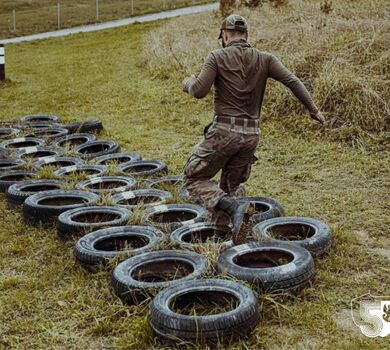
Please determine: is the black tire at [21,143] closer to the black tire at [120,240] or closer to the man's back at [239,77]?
the black tire at [120,240]

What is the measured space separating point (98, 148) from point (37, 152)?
98 centimetres

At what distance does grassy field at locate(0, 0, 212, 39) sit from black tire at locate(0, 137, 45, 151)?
2209 cm

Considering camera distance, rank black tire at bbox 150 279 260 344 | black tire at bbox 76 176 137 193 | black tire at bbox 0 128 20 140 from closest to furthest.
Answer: black tire at bbox 150 279 260 344, black tire at bbox 76 176 137 193, black tire at bbox 0 128 20 140

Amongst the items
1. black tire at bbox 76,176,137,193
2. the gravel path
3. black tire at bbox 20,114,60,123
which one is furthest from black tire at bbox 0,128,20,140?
the gravel path

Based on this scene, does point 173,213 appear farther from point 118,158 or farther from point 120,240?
point 118,158

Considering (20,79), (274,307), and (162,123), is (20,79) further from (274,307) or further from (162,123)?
(274,307)

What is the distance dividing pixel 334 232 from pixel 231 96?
1.63m

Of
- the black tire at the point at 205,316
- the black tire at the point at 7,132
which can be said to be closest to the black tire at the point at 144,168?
the black tire at the point at 7,132

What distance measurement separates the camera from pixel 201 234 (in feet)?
19.4

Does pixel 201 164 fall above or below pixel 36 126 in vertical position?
above

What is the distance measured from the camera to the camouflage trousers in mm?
5527

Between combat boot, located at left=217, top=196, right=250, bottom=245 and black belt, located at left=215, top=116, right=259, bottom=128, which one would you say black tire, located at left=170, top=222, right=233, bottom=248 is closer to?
combat boot, located at left=217, top=196, right=250, bottom=245

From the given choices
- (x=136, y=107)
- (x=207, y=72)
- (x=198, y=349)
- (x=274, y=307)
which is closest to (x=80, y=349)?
(x=198, y=349)

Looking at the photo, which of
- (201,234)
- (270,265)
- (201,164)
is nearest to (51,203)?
(201,234)
